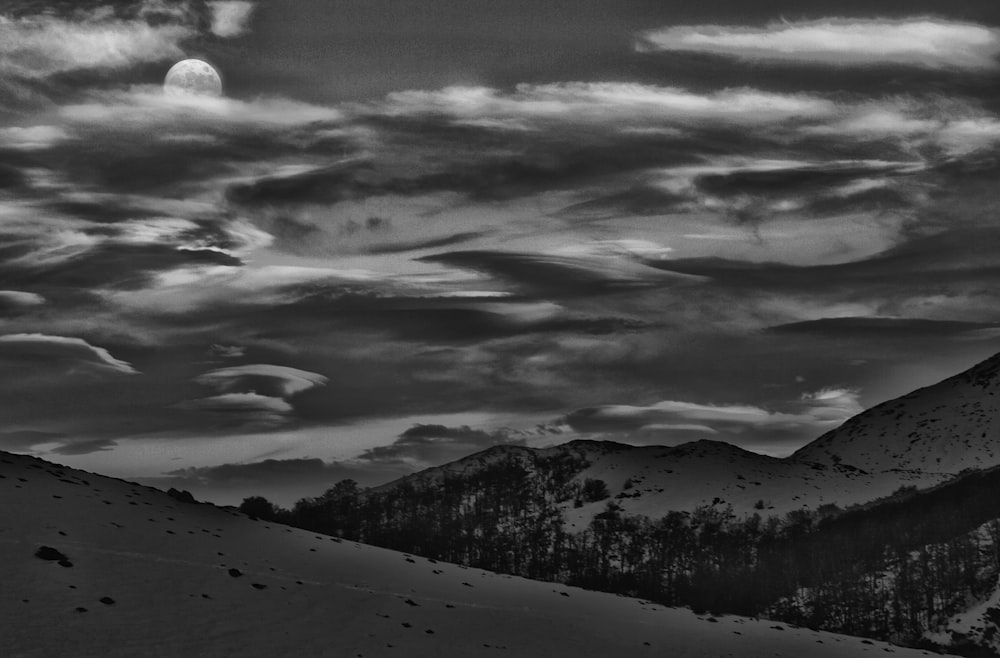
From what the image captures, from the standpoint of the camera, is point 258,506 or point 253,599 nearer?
point 253,599

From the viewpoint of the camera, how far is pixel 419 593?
141ft

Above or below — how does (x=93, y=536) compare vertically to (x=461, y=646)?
above

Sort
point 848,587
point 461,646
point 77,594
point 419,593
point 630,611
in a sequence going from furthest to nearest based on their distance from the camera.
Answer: point 848,587 → point 630,611 → point 419,593 → point 461,646 → point 77,594

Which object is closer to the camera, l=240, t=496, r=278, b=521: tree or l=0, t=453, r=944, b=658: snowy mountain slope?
l=0, t=453, r=944, b=658: snowy mountain slope

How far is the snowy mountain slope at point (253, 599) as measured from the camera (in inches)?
1228

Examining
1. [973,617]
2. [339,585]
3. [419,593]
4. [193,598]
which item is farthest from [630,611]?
[973,617]

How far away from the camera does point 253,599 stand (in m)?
36.6

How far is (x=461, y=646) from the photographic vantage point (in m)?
37.2

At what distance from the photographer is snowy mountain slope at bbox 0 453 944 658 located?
31.2 m

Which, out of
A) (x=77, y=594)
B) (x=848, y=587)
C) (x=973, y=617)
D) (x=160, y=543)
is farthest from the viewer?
(x=848, y=587)

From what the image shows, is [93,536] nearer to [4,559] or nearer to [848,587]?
[4,559]

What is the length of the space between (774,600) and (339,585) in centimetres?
17669

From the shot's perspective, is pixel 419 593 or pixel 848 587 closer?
pixel 419 593

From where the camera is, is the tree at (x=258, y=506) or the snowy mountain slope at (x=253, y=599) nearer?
the snowy mountain slope at (x=253, y=599)
